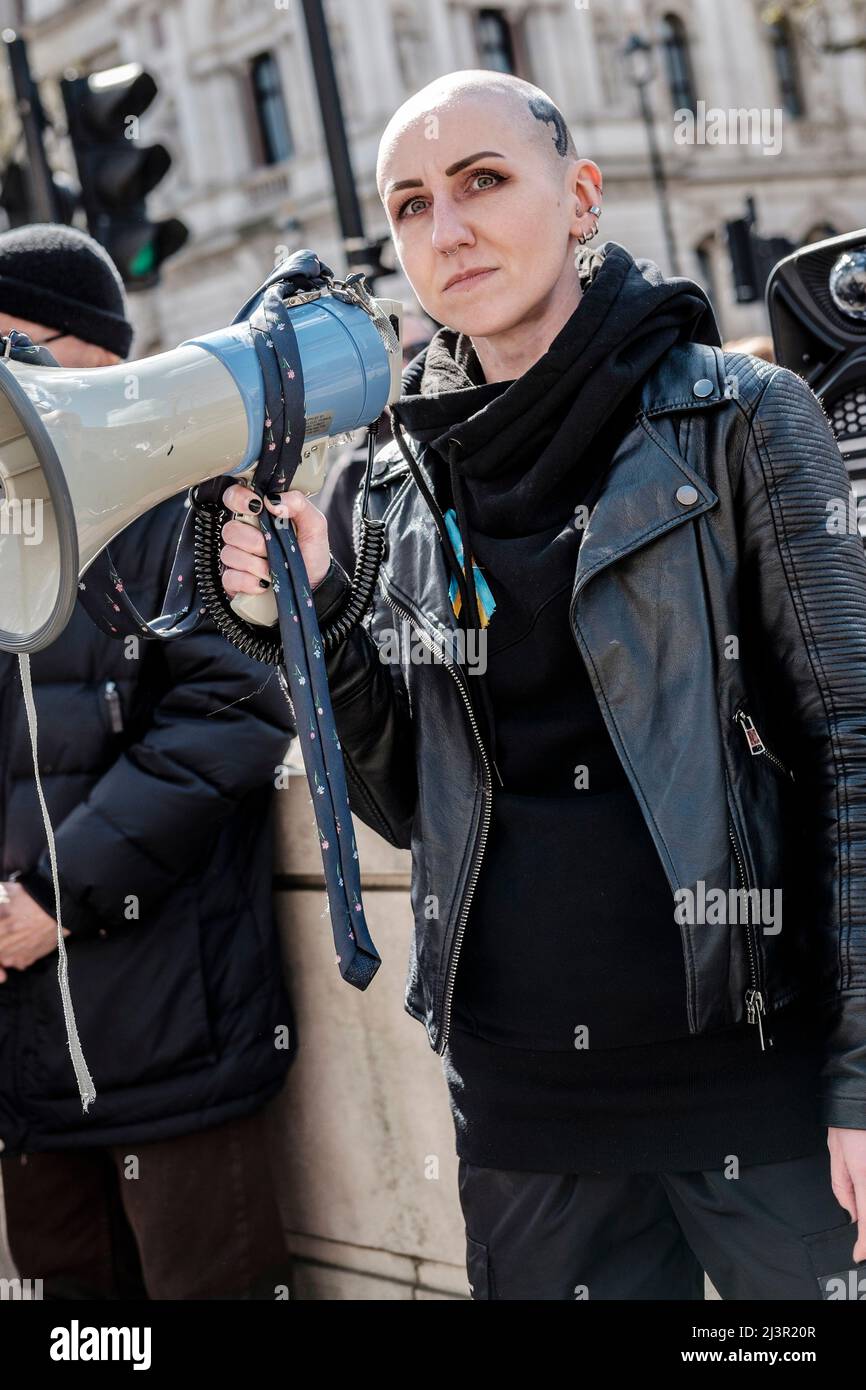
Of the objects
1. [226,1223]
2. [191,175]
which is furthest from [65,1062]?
[191,175]

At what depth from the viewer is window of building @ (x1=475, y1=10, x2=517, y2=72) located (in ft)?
107

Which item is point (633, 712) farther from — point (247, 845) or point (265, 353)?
point (247, 845)

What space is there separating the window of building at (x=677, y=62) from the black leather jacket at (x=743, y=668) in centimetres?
3469

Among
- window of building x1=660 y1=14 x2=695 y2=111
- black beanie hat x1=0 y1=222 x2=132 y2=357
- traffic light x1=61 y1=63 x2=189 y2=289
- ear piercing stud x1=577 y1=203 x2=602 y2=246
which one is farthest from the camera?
window of building x1=660 y1=14 x2=695 y2=111

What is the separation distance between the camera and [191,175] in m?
33.3

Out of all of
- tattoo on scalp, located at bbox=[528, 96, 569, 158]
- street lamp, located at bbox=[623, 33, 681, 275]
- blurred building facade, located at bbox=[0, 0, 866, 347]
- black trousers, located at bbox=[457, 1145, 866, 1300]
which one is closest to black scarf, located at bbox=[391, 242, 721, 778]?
tattoo on scalp, located at bbox=[528, 96, 569, 158]

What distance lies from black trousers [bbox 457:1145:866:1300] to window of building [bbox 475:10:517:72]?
1323 inches

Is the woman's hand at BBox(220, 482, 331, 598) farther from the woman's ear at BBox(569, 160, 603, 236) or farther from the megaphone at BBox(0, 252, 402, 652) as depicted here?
the woman's ear at BBox(569, 160, 603, 236)

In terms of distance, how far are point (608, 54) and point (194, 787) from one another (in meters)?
33.3

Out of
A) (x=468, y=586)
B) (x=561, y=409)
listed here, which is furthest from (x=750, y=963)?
(x=561, y=409)

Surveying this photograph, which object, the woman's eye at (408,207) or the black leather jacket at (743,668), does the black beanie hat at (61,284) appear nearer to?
the woman's eye at (408,207)

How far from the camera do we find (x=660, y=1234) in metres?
2.10

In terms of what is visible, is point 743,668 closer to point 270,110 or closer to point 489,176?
point 489,176

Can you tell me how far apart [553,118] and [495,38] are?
33.8m
